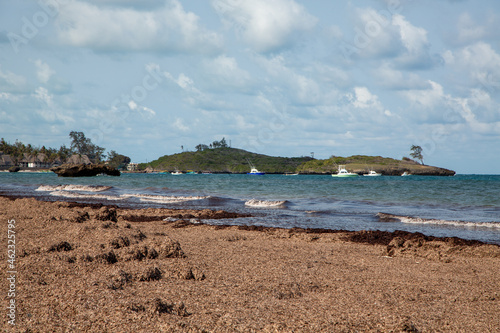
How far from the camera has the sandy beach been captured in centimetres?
473

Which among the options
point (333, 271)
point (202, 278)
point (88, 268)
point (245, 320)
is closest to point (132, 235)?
point (88, 268)

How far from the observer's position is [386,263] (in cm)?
924

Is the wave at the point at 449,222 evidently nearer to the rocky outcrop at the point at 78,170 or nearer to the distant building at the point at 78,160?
the rocky outcrop at the point at 78,170

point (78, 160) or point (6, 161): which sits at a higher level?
point (78, 160)

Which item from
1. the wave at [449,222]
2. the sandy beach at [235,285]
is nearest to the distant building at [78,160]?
the wave at [449,222]

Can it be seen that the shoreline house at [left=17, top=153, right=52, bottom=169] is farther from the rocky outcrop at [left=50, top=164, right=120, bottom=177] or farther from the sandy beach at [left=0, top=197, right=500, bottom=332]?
the sandy beach at [left=0, top=197, right=500, bottom=332]

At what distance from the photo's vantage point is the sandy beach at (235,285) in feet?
15.5

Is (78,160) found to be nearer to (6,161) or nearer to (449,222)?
(6,161)

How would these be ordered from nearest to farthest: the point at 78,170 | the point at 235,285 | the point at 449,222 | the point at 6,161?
the point at 235,285 → the point at 449,222 → the point at 78,170 → the point at 6,161

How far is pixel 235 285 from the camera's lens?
6500 mm

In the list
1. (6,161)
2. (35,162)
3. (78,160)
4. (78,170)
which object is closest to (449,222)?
(78,170)

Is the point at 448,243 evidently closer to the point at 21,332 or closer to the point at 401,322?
the point at 401,322

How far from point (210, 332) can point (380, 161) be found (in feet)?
640

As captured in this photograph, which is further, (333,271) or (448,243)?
(448,243)
